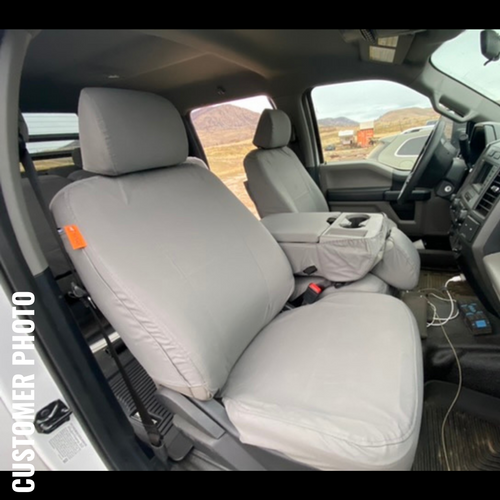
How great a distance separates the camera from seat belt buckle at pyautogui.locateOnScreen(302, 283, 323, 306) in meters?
1.34

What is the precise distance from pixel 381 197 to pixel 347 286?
1.40m

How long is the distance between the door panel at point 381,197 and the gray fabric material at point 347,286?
3.61 ft

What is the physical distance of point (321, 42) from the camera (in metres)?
1.85

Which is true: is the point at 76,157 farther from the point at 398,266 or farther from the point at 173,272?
the point at 398,266

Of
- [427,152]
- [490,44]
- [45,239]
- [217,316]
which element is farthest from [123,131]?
[490,44]

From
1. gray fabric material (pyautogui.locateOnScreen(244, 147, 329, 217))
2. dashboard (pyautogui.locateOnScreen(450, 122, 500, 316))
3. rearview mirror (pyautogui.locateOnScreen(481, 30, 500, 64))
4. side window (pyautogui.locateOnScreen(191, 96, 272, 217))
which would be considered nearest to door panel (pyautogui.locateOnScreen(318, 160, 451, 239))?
gray fabric material (pyautogui.locateOnScreen(244, 147, 329, 217))

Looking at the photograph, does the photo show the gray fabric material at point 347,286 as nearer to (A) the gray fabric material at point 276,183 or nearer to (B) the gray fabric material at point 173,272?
(B) the gray fabric material at point 173,272

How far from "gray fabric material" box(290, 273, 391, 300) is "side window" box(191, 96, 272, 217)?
1104 mm

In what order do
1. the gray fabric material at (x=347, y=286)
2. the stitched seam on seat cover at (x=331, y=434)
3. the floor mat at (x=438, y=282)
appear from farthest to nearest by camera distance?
1. the floor mat at (x=438, y=282)
2. the gray fabric material at (x=347, y=286)
3. the stitched seam on seat cover at (x=331, y=434)

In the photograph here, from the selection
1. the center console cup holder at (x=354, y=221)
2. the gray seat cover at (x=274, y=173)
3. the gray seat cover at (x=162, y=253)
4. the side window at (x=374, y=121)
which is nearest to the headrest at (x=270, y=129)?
the gray seat cover at (x=274, y=173)

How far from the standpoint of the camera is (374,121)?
2.36 m

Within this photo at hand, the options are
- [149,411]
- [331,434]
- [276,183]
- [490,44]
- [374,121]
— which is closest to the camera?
[331,434]

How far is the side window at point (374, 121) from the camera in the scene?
7.09 feet
